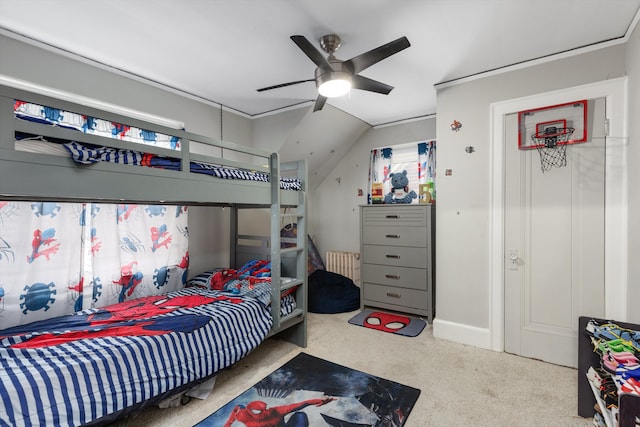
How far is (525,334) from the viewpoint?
2.50m

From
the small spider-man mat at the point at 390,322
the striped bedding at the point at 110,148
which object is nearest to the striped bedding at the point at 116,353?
the striped bedding at the point at 110,148

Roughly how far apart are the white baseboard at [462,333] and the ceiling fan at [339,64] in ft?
7.19

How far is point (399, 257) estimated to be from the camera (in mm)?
3410

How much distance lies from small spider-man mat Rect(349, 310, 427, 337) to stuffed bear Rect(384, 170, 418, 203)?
1.46m

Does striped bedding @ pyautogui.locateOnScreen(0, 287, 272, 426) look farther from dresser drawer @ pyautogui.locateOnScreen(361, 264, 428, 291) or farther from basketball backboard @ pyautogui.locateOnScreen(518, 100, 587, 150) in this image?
basketball backboard @ pyautogui.locateOnScreen(518, 100, 587, 150)

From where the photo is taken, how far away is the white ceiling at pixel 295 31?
5.99 feet

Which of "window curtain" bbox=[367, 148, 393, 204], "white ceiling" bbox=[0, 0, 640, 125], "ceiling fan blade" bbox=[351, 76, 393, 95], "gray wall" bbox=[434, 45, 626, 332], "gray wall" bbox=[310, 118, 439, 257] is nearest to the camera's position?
"white ceiling" bbox=[0, 0, 640, 125]

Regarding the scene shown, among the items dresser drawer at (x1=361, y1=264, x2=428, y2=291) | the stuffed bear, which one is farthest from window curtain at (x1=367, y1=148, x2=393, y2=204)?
dresser drawer at (x1=361, y1=264, x2=428, y2=291)

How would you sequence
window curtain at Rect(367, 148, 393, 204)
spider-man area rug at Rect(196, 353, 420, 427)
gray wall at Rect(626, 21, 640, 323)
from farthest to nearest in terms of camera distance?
window curtain at Rect(367, 148, 393, 204)
gray wall at Rect(626, 21, 640, 323)
spider-man area rug at Rect(196, 353, 420, 427)

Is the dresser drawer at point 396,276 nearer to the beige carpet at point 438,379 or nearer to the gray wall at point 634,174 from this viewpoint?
the beige carpet at point 438,379

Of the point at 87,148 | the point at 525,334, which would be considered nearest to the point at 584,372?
the point at 525,334

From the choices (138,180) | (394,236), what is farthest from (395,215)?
(138,180)

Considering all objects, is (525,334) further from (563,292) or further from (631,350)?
(631,350)

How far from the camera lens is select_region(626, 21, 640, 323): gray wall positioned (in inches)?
75.9
